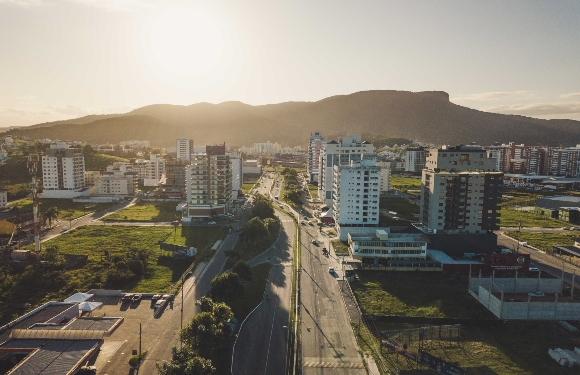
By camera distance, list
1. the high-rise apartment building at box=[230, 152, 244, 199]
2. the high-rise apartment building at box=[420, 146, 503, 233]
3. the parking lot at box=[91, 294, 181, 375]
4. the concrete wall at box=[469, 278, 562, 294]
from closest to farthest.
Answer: the parking lot at box=[91, 294, 181, 375]
the concrete wall at box=[469, 278, 562, 294]
the high-rise apartment building at box=[420, 146, 503, 233]
the high-rise apartment building at box=[230, 152, 244, 199]

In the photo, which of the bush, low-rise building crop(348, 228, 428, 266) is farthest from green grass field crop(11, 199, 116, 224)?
low-rise building crop(348, 228, 428, 266)

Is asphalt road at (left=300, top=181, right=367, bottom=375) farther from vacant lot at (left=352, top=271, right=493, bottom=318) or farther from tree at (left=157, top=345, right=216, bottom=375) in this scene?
tree at (left=157, top=345, right=216, bottom=375)

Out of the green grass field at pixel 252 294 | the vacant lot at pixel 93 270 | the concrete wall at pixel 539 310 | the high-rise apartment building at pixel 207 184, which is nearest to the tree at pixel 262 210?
the high-rise apartment building at pixel 207 184

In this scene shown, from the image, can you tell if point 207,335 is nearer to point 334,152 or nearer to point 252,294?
point 252,294

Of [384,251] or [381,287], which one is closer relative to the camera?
[381,287]

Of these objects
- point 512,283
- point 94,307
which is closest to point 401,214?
point 512,283

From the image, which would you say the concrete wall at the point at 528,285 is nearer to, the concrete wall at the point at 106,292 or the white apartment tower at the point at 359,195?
the white apartment tower at the point at 359,195

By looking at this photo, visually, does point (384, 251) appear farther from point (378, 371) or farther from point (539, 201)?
point (539, 201)
